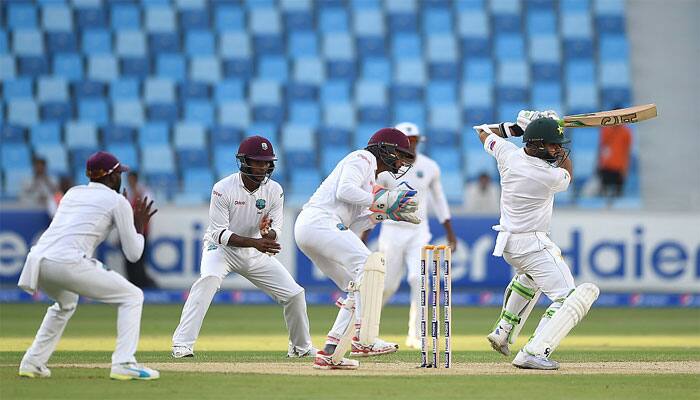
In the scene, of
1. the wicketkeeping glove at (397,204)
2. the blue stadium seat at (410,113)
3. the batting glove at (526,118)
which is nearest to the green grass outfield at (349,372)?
the wicketkeeping glove at (397,204)

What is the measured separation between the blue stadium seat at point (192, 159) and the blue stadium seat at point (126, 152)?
0.64 m

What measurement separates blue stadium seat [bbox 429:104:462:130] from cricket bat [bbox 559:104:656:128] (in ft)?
32.5

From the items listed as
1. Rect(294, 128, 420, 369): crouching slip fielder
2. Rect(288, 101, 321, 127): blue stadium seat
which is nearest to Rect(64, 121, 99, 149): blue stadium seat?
Rect(288, 101, 321, 127): blue stadium seat

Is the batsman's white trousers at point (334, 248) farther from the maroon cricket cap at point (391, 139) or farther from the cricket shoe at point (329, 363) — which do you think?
the maroon cricket cap at point (391, 139)

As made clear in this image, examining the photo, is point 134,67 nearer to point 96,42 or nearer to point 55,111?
point 96,42

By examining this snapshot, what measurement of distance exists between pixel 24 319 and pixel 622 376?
23.6ft

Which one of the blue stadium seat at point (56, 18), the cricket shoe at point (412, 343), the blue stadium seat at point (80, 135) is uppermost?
the blue stadium seat at point (56, 18)

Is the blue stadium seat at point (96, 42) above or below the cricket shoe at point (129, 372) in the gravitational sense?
above

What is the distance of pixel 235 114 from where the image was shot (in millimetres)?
18594

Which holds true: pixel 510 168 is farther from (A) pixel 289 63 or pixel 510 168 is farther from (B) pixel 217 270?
(A) pixel 289 63

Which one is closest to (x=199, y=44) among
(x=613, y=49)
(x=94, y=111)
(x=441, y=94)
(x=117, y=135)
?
(x=94, y=111)

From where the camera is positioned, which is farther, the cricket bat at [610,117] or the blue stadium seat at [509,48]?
the blue stadium seat at [509,48]

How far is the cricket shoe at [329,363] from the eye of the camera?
24.8 feet

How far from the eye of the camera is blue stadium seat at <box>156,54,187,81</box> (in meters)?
19.2
